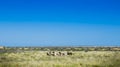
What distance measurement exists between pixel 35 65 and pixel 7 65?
85.2 inches

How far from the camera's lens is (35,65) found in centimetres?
2206

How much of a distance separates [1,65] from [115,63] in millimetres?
8759

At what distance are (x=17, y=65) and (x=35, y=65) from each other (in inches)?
55.3

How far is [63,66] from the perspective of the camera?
22156 mm

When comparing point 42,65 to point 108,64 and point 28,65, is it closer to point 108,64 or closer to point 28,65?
point 28,65

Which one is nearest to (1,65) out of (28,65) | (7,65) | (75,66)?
(7,65)

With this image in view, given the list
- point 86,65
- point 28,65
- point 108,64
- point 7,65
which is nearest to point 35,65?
point 28,65

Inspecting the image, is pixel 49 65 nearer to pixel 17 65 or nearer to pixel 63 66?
pixel 63 66

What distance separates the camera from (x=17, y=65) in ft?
71.3

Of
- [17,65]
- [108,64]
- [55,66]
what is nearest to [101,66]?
[108,64]

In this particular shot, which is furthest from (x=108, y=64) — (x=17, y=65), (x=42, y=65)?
(x=17, y=65)

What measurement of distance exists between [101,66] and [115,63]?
1.10 m

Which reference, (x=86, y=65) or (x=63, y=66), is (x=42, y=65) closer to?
(x=63, y=66)

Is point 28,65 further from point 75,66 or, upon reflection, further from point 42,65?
point 75,66
